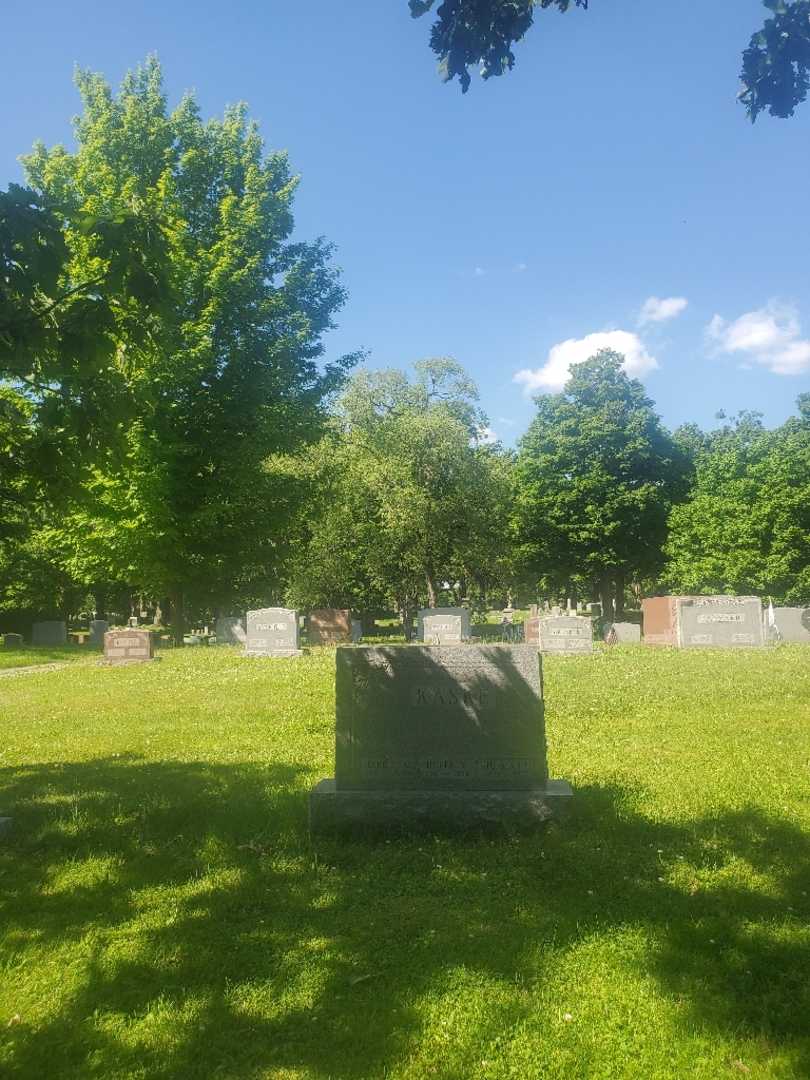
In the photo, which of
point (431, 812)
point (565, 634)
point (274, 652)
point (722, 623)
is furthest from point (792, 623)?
point (431, 812)

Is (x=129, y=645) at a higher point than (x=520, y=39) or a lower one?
lower

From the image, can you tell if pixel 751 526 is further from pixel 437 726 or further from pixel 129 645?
pixel 437 726

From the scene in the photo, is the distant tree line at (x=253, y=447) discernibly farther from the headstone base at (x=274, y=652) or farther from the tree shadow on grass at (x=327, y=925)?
the headstone base at (x=274, y=652)

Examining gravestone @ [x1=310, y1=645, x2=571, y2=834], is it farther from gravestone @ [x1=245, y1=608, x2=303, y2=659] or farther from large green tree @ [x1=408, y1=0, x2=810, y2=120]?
gravestone @ [x1=245, y1=608, x2=303, y2=659]

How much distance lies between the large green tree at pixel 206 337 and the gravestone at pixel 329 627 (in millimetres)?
5050

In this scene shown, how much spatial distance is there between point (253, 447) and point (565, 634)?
37.7 feet

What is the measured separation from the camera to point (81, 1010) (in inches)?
148

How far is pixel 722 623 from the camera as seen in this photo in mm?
24891

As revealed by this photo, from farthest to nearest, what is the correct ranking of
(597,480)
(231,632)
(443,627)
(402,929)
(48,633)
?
(597,480) → (48,633) → (231,632) → (443,627) → (402,929)

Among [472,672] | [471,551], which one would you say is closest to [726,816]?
[472,672]

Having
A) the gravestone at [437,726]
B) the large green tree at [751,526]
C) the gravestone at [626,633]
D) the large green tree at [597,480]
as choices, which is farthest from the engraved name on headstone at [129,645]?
the large green tree at [751,526]

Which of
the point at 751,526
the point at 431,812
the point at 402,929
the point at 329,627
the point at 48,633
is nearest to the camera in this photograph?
the point at 402,929

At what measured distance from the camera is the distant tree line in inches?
218

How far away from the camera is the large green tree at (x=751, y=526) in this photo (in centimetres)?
4019
